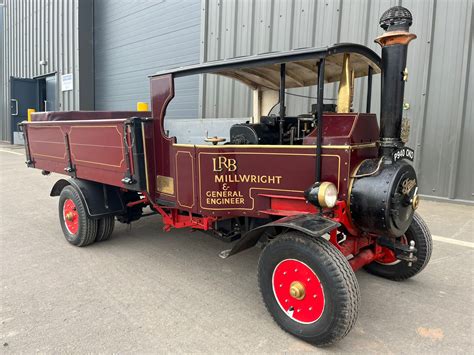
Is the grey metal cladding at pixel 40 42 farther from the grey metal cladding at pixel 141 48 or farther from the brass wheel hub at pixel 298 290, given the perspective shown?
the brass wheel hub at pixel 298 290

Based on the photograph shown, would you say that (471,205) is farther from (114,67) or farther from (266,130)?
(114,67)

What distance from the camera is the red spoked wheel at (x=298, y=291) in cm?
245

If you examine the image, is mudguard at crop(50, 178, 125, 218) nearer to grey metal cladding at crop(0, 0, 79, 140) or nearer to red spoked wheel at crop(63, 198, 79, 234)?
red spoked wheel at crop(63, 198, 79, 234)

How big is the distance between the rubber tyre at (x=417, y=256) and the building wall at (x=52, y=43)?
12831 mm

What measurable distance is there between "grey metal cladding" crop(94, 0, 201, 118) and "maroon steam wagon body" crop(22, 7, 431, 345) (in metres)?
6.29

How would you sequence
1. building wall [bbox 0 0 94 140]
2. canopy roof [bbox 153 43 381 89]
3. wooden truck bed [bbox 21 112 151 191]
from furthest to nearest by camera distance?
building wall [bbox 0 0 94 140] < wooden truck bed [bbox 21 112 151 191] < canopy roof [bbox 153 43 381 89]

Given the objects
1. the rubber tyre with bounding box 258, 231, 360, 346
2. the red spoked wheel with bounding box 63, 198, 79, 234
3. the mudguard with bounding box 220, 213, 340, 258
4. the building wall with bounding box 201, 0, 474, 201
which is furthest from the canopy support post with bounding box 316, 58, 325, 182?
the building wall with bounding box 201, 0, 474, 201

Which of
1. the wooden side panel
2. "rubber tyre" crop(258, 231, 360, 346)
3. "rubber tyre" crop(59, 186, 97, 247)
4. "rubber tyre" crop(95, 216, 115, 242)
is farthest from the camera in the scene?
"rubber tyre" crop(95, 216, 115, 242)

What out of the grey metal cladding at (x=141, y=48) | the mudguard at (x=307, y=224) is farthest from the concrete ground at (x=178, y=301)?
the grey metal cladding at (x=141, y=48)

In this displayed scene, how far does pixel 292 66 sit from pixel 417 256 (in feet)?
6.26

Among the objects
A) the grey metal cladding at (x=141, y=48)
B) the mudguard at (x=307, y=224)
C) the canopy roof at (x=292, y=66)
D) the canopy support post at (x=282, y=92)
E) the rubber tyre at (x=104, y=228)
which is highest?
the grey metal cladding at (x=141, y=48)

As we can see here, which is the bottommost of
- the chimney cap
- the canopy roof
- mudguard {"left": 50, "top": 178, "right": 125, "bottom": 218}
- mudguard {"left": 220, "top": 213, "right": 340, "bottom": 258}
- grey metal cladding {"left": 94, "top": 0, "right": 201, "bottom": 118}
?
mudguard {"left": 50, "top": 178, "right": 125, "bottom": 218}

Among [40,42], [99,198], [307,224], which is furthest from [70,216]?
[40,42]

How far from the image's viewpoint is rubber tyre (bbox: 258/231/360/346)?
2.29m
